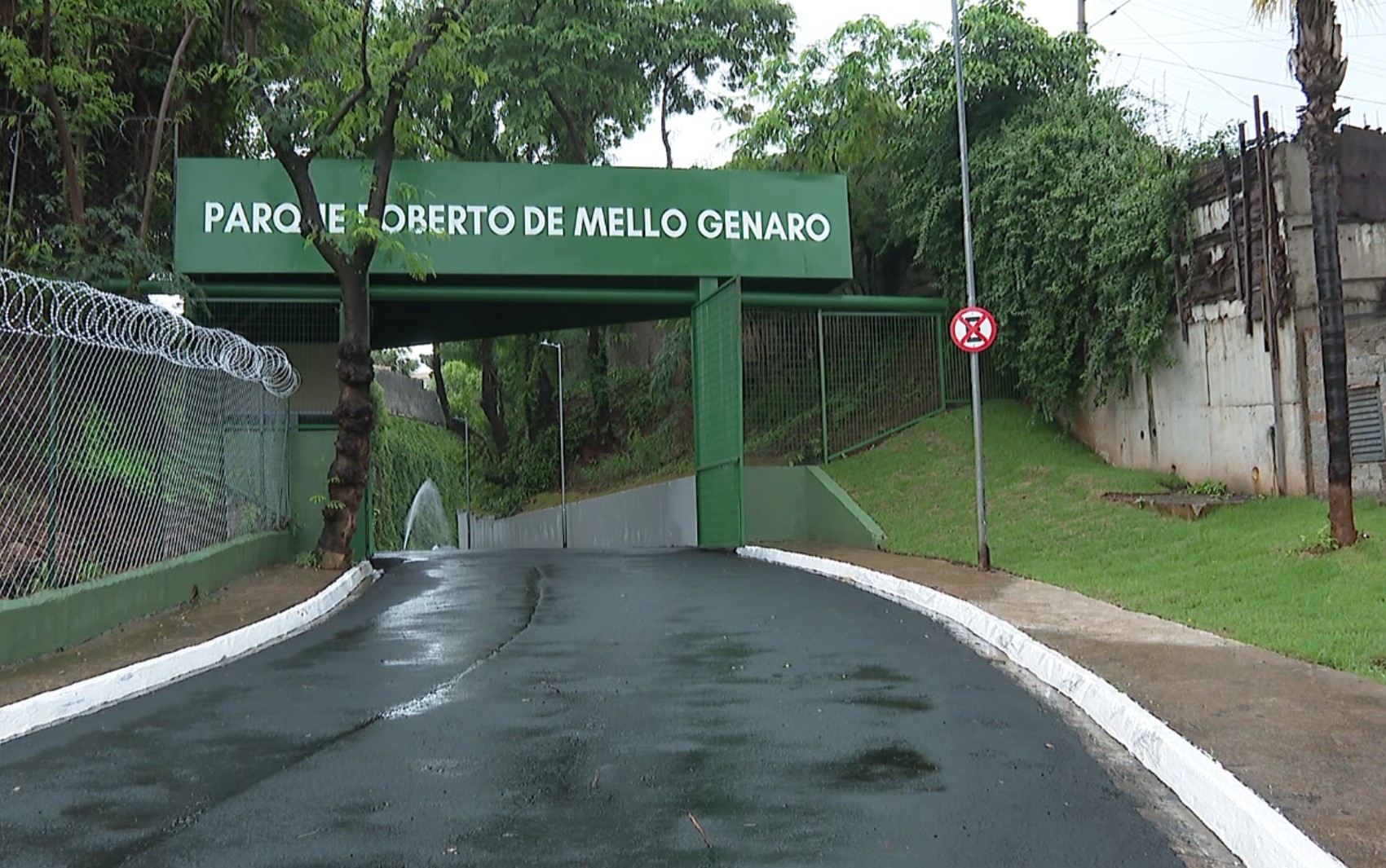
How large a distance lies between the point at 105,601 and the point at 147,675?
6.54 ft

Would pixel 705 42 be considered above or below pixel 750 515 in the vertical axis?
above

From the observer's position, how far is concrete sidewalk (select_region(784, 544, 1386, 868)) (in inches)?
187

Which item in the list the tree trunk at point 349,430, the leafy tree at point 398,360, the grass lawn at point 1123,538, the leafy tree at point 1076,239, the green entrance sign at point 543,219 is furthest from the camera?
the leafy tree at point 398,360

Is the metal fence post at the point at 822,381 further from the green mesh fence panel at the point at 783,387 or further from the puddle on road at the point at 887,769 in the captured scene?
the puddle on road at the point at 887,769

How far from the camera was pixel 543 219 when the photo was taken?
1972cm

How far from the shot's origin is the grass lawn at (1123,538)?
30.8ft

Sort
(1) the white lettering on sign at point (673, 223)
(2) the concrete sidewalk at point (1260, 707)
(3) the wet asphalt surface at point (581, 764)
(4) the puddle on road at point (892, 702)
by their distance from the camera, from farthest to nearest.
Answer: (1) the white lettering on sign at point (673, 223) < (4) the puddle on road at point (892, 702) < (2) the concrete sidewalk at point (1260, 707) < (3) the wet asphalt surface at point (581, 764)

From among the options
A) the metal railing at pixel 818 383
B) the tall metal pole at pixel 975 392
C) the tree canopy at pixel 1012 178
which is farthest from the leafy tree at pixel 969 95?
the tall metal pole at pixel 975 392

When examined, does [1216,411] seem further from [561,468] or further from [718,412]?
[561,468]

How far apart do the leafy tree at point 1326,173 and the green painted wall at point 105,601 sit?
1106cm

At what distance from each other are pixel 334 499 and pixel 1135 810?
12.4 m

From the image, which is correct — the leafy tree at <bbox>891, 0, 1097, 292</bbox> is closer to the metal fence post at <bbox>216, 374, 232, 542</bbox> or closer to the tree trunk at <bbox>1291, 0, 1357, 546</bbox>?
the tree trunk at <bbox>1291, 0, 1357, 546</bbox>

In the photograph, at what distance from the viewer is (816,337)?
22047 millimetres

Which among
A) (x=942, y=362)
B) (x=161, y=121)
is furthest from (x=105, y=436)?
(x=942, y=362)
